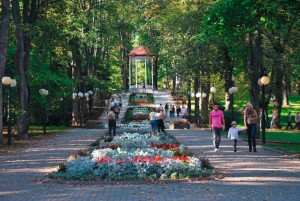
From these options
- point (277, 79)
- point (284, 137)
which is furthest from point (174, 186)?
point (277, 79)

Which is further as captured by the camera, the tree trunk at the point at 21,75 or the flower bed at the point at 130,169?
the tree trunk at the point at 21,75

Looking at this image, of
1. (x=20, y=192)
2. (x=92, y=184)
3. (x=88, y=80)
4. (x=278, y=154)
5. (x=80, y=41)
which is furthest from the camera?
(x=88, y=80)

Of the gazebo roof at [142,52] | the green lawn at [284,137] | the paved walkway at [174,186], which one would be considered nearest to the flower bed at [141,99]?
the gazebo roof at [142,52]

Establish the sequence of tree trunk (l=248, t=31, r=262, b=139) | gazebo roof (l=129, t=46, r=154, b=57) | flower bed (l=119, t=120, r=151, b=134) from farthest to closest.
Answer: gazebo roof (l=129, t=46, r=154, b=57) → flower bed (l=119, t=120, r=151, b=134) → tree trunk (l=248, t=31, r=262, b=139)

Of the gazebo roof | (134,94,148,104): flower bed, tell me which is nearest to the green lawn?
(134,94,148,104): flower bed

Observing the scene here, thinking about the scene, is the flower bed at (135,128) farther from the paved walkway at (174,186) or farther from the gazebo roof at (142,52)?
the gazebo roof at (142,52)

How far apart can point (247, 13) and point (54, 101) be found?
24.1m

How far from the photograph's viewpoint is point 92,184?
11.5m

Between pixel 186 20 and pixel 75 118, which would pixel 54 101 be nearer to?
pixel 75 118

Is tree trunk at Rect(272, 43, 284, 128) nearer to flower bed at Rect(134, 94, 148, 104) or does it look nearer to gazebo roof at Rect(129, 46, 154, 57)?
flower bed at Rect(134, 94, 148, 104)

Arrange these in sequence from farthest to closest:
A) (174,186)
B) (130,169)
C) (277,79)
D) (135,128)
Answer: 1. (277,79)
2. (135,128)
3. (130,169)
4. (174,186)

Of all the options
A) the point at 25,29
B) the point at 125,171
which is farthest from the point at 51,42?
the point at 125,171

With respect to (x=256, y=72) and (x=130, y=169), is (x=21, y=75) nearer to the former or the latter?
(x=256, y=72)

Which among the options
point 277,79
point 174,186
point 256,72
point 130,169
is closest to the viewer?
point 174,186
